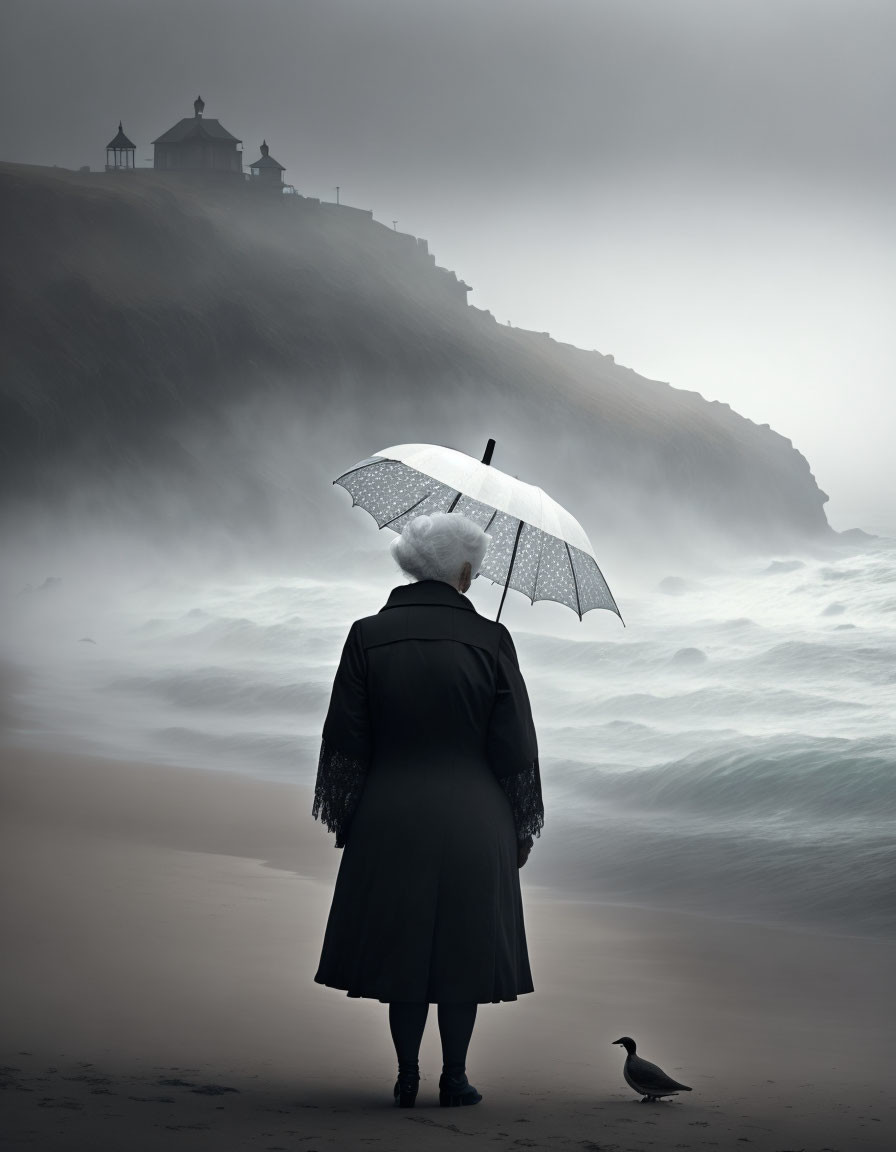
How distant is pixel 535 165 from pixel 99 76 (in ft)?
11.0

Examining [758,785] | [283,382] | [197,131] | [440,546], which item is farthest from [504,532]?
[283,382]

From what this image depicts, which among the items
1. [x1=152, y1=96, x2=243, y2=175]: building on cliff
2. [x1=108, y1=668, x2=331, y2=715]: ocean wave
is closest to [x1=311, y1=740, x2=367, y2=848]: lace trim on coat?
[x1=108, y1=668, x2=331, y2=715]: ocean wave

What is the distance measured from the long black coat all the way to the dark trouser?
3 cm

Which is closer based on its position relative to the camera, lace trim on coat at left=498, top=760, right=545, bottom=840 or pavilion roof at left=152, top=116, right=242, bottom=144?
lace trim on coat at left=498, top=760, right=545, bottom=840

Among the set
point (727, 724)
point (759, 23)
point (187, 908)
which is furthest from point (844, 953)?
point (759, 23)

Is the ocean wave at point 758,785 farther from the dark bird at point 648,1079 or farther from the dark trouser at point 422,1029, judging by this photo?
the dark trouser at point 422,1029

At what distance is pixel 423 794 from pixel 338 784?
4.6 inches

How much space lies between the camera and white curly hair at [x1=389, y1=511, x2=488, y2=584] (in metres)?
1.88

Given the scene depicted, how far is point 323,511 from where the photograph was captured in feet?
39.5

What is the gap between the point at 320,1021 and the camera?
2.61m

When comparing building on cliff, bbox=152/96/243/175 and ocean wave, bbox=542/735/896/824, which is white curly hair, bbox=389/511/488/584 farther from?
building on cliff, bbox=152/96/243/175

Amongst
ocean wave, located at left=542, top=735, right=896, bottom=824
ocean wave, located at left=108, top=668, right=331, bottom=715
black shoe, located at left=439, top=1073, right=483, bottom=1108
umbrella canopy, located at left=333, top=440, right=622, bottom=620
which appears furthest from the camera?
ocean wave, located at left=108, top=668, right=331, bottom=715

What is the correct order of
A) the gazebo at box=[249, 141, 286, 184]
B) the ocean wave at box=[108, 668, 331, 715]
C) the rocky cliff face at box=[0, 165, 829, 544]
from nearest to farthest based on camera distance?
the ocean wave at box=[108, 668, 331, 715]
the gazebo at box=[249, 141, 286, 184]
the rocky cliff face at box=[0, 165, 829, 544]

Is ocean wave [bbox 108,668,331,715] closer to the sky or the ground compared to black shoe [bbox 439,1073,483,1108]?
closer to the sky
